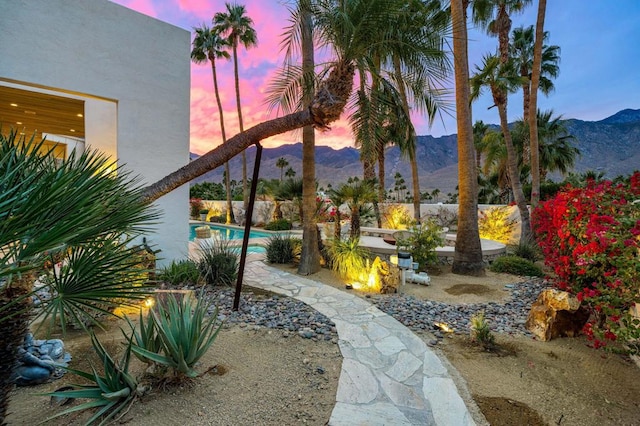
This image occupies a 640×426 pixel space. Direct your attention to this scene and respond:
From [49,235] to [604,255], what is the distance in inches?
181

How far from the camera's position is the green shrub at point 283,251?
7.95 meters

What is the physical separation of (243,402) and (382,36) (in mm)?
4790

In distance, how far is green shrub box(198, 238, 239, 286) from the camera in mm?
5641

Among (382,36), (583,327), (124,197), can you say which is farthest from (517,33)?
(124,197)

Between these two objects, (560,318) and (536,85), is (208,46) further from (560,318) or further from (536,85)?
(560,318)

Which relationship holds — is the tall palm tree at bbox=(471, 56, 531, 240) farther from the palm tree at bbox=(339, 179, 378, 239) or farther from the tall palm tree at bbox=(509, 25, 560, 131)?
the tall palm tree at bbox=(509, 25, 560, 131)

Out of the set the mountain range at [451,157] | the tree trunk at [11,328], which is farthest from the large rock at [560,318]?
the mountain range at [451,157]

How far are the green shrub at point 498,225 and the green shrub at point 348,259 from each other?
6694 millimetres

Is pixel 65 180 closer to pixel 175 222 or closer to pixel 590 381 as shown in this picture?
pixel 590 381

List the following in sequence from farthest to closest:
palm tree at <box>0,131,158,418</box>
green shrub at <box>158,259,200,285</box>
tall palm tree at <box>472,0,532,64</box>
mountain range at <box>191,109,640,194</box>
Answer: mountain range at <box>191,109,640,194</box> < tall palm tree at <box>472,0,532,64</box> < green shrub at <box>158,259,200,285</box> < palm tree at <box>0,131,158,418</box>

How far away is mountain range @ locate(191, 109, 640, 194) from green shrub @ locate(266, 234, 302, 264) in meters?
29.5

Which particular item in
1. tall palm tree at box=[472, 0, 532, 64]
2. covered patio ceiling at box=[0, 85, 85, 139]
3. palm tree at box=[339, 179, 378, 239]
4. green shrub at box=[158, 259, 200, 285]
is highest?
tall palm tree at box=[472, 0, 532, 64]

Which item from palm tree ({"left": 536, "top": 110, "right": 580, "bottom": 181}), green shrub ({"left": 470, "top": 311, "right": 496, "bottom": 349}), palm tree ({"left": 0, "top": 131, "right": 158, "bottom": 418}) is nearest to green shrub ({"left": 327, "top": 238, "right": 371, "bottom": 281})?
green shrub ({"left": 470, "top": 311, "right": 496, "bottom": 349})

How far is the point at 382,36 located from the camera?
417 cm
